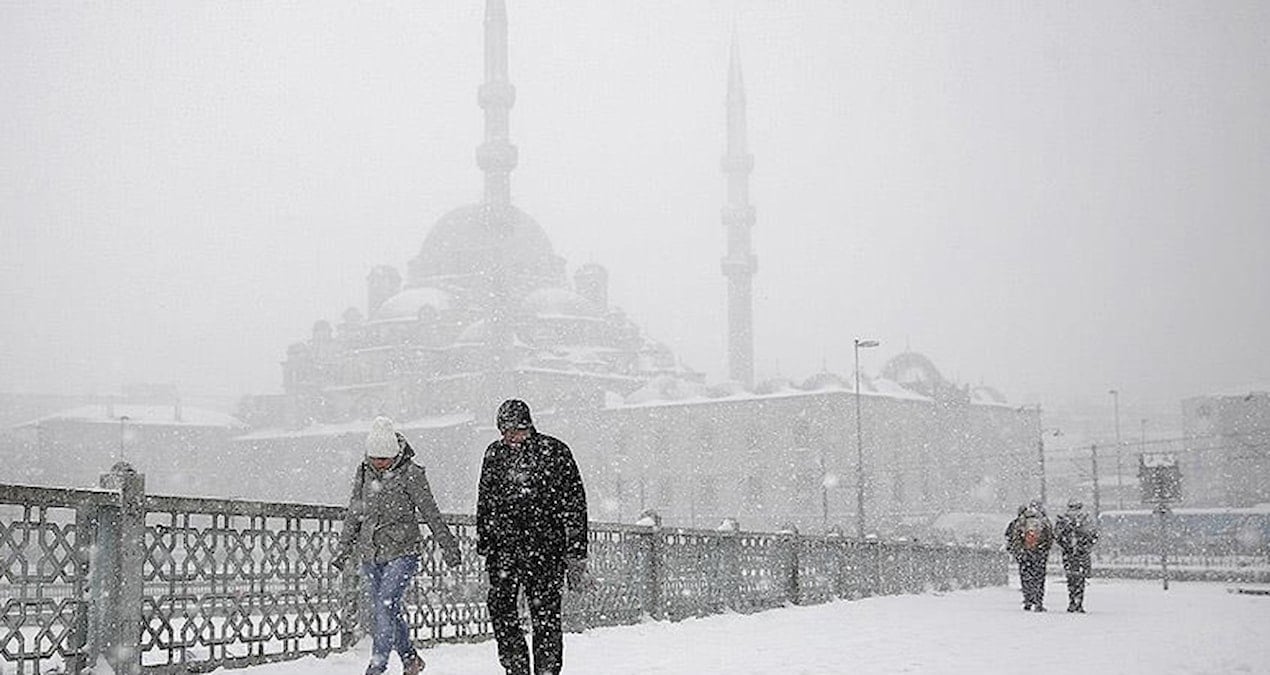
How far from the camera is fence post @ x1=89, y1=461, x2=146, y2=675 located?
564 cm

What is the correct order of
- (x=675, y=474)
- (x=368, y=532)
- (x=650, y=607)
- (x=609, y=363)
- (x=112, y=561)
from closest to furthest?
(x=112, y=561), (x=368, y=532), (x=650, y=607), (x=675, y=474), (x=609, y=363)

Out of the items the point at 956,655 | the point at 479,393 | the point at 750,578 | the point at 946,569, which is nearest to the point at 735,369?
the point at 479,393

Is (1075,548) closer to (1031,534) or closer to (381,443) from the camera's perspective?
(1031,534)

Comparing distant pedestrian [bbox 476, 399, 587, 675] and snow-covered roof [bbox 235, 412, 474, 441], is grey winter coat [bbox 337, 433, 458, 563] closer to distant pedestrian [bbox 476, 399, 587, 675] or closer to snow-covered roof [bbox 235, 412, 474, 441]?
distant pedestrian [bbox 476, 399, 587, 675]

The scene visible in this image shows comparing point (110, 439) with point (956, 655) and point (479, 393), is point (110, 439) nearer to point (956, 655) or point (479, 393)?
point (479, 393)

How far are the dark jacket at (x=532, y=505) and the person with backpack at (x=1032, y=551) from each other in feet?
29.0

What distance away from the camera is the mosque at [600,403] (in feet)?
185

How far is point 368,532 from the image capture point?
20.6ft

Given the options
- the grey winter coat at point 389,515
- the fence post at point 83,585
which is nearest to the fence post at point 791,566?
the grey winter coat at point 389,515

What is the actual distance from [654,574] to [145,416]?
68.3m

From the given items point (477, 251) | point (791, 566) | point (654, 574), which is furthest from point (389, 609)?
point (477, 251)

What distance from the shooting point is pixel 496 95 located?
196ft

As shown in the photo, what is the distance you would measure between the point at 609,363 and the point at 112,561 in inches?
2489

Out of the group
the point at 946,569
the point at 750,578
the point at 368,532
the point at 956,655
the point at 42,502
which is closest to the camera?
the point at 42,502
